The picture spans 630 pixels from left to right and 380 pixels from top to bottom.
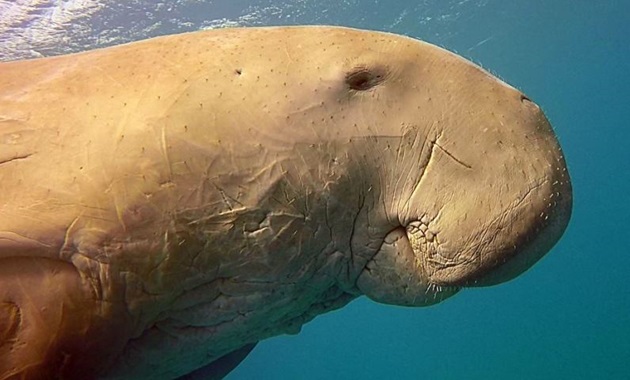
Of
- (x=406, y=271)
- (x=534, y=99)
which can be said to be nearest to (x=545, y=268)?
(x=534, y=99)

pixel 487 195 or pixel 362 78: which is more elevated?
pixel 362 78

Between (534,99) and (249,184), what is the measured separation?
37578 millimetres

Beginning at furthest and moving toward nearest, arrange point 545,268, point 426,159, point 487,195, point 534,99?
point 545,268, point 534,99, point 426,159, point 487,195

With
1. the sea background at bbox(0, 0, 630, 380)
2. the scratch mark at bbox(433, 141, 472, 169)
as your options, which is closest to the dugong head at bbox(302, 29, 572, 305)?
the scratch mark at bbox(433, 141, 472, 169)

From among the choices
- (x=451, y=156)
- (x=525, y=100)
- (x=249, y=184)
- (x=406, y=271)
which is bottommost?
(x=406, y=271)

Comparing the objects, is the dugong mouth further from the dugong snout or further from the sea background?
the sea background

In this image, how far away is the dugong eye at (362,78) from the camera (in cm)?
200

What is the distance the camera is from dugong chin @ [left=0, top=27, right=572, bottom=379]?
1.77 meters

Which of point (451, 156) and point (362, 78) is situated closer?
point (451, 156)

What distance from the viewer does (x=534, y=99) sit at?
1423 inches

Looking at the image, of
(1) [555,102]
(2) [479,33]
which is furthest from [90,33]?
(1) [555,102]

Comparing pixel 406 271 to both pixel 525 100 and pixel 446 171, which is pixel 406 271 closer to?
pixel 446 171

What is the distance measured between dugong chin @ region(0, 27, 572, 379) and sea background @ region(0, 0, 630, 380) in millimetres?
6830

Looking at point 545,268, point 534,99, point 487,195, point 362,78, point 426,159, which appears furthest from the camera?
point 545,268
